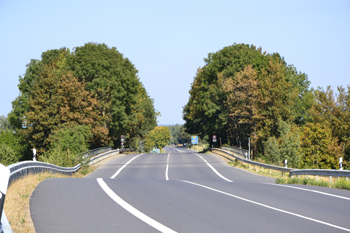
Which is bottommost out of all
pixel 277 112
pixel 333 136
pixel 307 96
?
pixel 333 136

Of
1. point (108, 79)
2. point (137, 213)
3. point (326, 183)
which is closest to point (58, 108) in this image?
point (108, 79)

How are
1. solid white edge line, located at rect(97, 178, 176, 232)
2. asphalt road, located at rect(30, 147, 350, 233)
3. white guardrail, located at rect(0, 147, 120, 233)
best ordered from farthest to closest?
asphalt road, located at rect(30, 147, 350, 233) → solid white edge line, located at rect(97, 178, 176, 232) → white guardrail, located at rect(0, 147, 120, 233)

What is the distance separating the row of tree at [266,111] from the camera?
3947 cm

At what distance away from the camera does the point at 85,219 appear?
7.23m

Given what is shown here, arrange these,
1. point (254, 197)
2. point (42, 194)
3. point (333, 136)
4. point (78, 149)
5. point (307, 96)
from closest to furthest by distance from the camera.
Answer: point (42, 194) → point (254, 197) → point (78, 149) → point (333, 136) → point (307, 96)

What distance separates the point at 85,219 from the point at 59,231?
3.17 feet

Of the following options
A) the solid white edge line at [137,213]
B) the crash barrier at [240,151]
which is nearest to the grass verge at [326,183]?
the solid white edge line at [137,213]

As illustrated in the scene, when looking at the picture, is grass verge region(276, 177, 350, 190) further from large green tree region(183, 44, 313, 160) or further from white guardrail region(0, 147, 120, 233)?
large green tree region(183, 44, 313, 160)

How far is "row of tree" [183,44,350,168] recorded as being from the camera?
39.5m

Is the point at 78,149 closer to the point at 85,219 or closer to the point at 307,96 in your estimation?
the point at 85,219

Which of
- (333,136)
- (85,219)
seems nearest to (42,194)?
(85,219)

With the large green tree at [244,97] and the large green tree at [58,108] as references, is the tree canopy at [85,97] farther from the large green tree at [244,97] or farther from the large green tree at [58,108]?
the large green tree at [244,97]

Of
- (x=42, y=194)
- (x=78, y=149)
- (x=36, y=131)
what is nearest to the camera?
(x=42, y=194)

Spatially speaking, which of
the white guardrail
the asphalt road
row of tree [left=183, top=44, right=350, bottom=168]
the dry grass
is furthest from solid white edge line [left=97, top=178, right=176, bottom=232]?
row of tree [left=183, top=44, right=350, bottom=168]
